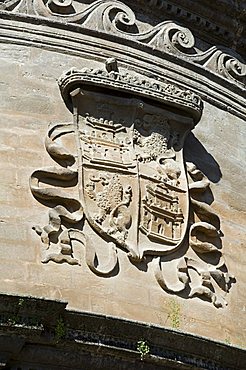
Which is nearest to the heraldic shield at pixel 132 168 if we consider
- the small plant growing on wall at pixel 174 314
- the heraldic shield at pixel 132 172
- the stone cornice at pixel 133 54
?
the heraldic shield at pixel 132 172

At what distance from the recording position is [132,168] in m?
11.0

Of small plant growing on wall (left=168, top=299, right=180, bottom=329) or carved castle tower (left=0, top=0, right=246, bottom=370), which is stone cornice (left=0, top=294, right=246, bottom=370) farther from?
small plant growing on wall (left=168, top=299, right=180, bottom=329)

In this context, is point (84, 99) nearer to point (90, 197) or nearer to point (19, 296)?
point (90, 197)

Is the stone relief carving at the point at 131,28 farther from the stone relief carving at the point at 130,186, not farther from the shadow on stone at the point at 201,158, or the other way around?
the shadow on stone at the point at 201,158

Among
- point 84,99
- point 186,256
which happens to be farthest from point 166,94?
point 186,256

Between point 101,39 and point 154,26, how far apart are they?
2.48 ft

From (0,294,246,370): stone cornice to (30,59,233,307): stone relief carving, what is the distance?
2.37 ft

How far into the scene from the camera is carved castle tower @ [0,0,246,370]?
984 centimetres

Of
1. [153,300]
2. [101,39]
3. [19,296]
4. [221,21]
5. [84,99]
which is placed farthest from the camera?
[221,21]

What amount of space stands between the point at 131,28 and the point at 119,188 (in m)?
2.22

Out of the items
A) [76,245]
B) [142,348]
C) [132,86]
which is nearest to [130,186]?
[76,245]

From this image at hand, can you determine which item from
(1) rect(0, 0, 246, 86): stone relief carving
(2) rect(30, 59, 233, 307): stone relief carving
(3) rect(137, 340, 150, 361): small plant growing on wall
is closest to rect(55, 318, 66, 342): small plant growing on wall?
(3) rect(137, 340, 150, 361): small plant growing on wall

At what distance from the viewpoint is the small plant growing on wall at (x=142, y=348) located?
980 cm

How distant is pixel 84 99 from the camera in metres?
11.3
